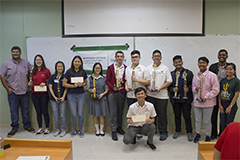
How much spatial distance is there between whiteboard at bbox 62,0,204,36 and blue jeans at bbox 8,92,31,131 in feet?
6.23

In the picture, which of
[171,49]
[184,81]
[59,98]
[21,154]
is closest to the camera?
[21,154]

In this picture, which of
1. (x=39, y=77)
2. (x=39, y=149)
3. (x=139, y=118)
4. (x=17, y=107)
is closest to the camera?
(x=39, y=149)

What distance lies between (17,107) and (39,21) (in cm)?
198

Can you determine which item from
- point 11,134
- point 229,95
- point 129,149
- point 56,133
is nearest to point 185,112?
point 229,95

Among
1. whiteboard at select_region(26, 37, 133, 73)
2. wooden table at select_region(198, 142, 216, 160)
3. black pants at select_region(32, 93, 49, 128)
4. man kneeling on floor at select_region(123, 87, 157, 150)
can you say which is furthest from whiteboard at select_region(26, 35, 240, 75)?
wooden table at select_region(198, 142, 216, 160)

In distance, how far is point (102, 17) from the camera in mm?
3562

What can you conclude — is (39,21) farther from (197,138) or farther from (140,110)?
(197,138)

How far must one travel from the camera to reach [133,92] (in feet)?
10.2

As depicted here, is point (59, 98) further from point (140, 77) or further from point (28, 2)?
point (28, 2)

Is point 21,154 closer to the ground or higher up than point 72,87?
closer to the ground

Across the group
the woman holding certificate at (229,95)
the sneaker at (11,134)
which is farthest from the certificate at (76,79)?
the woman holding certificate at (229,95)

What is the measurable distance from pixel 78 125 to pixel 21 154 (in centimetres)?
216

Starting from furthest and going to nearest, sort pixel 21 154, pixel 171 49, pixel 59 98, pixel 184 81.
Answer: pixel 171 49
pixel 59 98
pixel 184 81
pixel 21 154

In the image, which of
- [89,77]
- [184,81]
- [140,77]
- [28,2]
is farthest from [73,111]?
[28,2]
